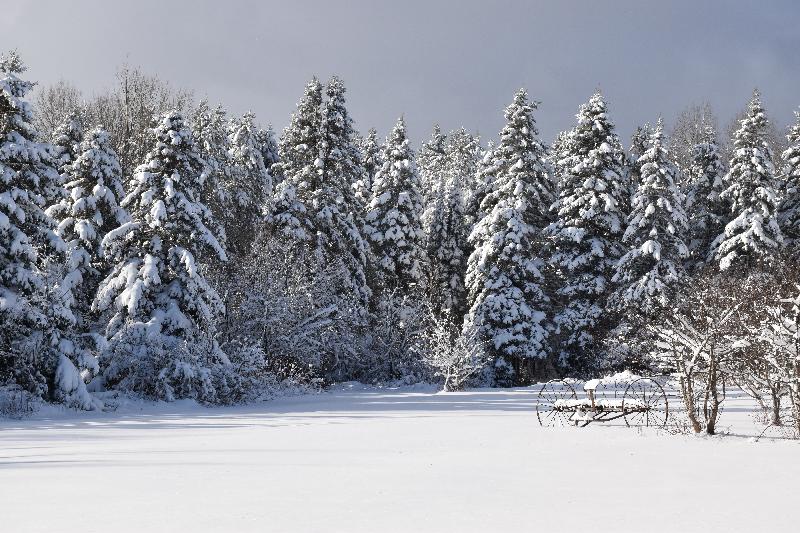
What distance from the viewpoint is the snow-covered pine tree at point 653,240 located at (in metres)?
34.5

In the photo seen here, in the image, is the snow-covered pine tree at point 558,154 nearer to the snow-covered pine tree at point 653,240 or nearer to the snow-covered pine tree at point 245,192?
the snow-covered pine tree at point 653,240

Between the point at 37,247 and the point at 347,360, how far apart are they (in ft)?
58.9

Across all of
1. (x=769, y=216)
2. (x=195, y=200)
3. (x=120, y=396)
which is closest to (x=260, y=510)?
(x=120, y=396)

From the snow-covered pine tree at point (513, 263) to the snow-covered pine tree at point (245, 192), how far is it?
11740 mm

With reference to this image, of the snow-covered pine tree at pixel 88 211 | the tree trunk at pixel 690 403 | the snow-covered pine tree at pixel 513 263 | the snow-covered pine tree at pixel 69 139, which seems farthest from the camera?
the snow-covered pine tree at pixel 513 263

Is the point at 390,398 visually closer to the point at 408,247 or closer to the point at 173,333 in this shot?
the point at 173,333

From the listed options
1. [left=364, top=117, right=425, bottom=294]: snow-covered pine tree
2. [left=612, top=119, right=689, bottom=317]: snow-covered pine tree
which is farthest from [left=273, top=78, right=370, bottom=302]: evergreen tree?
[left=612, top=119, right=689, bottom=317]: snow-covered pine tree

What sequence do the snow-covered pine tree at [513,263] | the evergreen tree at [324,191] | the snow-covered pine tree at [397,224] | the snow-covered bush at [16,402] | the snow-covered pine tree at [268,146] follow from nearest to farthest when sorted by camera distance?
the snow-covered bush at [16,402] < the snow-covered pine tree at [513,263] < the evergreen tree at [324,191] < the snow-covered pine tree at [397,224] < the snow-covered pine tree at [268,146]

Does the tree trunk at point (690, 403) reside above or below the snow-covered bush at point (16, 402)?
above

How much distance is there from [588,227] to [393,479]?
3182cm

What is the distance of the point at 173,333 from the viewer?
77.5ft

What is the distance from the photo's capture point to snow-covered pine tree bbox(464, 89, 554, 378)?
34781 mm

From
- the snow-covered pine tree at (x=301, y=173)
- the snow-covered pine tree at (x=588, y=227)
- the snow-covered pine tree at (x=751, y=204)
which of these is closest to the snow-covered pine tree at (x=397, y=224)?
the snow-covered pine tree at (x=301, y=173)

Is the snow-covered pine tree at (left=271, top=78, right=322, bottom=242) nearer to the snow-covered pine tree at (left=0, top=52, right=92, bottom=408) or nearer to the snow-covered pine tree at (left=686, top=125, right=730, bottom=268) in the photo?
the snow-covered pine tree at (left=0, top=52, right=92, bottom=408)
